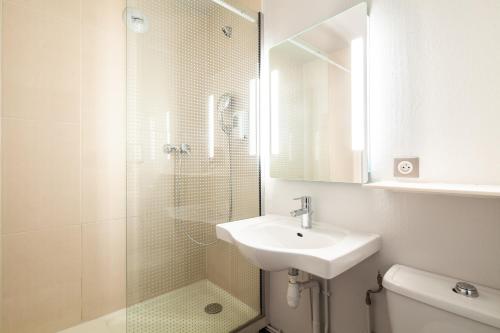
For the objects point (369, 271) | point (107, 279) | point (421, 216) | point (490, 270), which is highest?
point (421, 216)

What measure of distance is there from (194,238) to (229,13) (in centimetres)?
136

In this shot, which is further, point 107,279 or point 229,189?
point 107,279

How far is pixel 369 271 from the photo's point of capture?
1095 millimetres

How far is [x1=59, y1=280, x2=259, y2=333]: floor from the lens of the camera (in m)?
1.20

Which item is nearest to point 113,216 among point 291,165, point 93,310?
point 93,310

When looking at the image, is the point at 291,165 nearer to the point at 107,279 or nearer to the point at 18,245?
the point at 107,279

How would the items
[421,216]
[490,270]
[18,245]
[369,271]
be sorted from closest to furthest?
1. [490,270]
2. [421,216]
3. [369,271]
4. [18,245]

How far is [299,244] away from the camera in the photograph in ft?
4.00

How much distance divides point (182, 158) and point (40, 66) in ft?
3.27

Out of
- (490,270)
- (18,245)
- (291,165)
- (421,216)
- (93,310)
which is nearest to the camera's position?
(490,270)

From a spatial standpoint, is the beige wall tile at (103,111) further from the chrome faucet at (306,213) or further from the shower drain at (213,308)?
the chrome faucet at (306,213)

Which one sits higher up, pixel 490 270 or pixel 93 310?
pixel 490 270

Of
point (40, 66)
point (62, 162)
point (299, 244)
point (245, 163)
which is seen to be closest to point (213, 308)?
point (299, 244)

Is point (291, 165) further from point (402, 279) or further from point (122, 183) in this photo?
point (122, 183)
